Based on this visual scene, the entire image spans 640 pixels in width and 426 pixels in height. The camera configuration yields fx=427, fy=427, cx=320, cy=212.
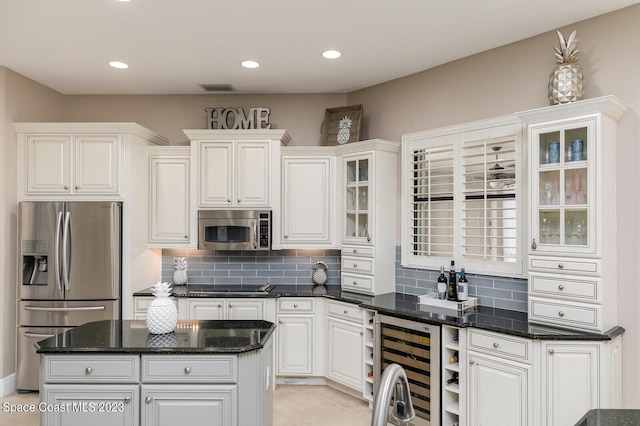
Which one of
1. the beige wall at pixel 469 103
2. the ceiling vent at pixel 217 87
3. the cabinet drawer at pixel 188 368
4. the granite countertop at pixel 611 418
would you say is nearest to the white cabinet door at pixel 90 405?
the cabinet drawer at pixel 188 368

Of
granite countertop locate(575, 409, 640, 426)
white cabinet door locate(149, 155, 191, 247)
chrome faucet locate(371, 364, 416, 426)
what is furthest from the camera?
white cabinet door locate(149, 155, 191, 247)

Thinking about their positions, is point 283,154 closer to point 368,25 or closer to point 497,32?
point 368,25

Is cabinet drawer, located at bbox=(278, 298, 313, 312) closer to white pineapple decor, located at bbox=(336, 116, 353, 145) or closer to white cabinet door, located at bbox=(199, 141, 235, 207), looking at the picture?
white cabinet door, located at bbox=(199, 141, 235, 207)

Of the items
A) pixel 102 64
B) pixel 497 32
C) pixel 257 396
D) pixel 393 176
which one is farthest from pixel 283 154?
pixel 257 396

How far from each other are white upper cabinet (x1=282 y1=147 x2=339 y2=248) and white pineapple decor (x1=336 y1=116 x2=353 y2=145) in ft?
0.72

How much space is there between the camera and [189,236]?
435 centimetres

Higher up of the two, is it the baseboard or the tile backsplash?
the tile backsplash

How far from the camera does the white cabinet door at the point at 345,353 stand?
3.71 m

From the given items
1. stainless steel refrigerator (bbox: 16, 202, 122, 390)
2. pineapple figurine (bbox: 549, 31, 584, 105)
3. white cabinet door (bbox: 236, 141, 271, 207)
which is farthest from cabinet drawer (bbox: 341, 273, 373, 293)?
stainless steel refrigerator (bbox: 16, 202, 122, 390)

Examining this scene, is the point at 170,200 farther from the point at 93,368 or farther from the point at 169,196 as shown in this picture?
the point at 93,368

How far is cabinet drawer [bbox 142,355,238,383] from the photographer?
7.37ft

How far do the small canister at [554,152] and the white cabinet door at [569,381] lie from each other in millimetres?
1151

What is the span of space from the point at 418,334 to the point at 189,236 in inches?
96.9

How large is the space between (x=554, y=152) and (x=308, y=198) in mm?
2263
